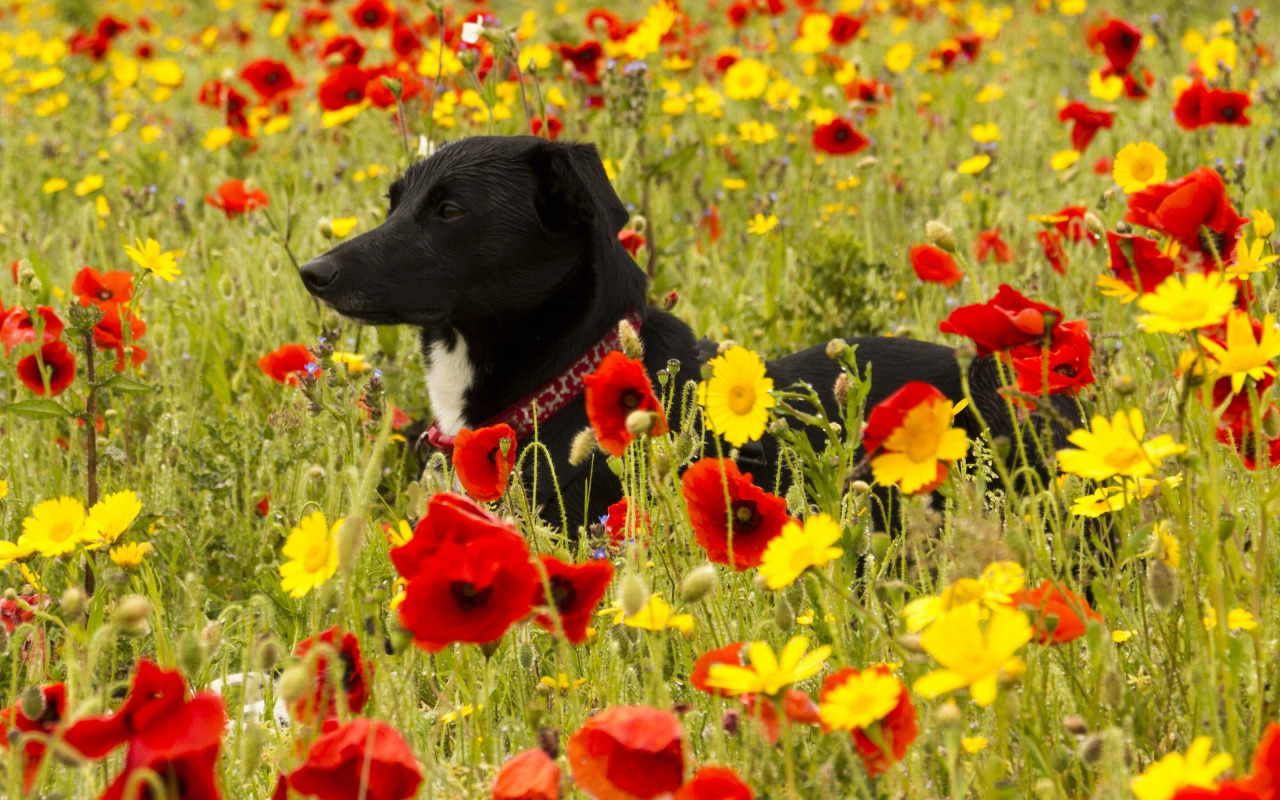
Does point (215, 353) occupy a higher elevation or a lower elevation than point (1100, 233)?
lower

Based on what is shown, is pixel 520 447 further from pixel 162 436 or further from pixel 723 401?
pixel 723 401

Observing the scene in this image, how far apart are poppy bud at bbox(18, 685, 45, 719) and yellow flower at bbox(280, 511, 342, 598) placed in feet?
0.85

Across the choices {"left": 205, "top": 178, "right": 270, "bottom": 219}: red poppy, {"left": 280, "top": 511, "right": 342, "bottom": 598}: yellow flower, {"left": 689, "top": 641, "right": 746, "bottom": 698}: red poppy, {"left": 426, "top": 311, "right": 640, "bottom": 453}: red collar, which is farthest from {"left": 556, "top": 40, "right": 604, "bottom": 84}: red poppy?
{"left": 689, "top": 641, "right": 746, "bottom": 698}: red poppy

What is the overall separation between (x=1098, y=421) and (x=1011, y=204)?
3.51 metres

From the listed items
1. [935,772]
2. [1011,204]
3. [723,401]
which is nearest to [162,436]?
[723,401]

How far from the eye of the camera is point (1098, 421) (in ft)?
4.39

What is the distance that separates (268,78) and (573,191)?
2.39 m

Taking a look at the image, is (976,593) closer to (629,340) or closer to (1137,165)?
(629,340)

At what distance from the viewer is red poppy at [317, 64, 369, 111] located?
4.08 m

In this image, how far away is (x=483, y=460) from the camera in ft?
5.70

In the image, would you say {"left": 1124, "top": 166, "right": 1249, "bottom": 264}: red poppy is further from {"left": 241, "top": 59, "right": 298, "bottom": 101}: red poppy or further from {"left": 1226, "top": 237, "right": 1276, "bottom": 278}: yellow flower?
{"left": 241, "top": 59, "right": 298, "bottom": 101}: red poppy

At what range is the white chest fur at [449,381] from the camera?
3.01 metres

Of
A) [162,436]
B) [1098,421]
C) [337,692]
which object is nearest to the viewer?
[337,692]

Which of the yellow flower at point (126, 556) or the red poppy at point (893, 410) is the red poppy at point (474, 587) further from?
the yellow flower at point (126, 556)
